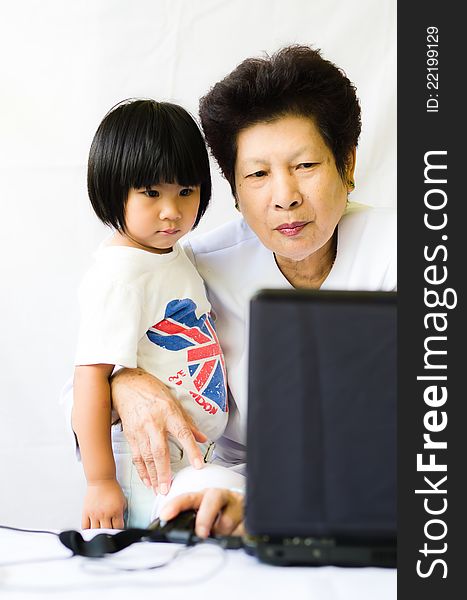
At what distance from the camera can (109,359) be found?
117 centimetres

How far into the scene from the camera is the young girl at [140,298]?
1.18 metres

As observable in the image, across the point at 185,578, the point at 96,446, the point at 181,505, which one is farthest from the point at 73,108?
the point at 185,578

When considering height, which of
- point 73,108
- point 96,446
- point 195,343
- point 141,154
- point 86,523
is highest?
point 73,108

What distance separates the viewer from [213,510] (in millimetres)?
814

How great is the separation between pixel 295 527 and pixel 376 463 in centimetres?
8

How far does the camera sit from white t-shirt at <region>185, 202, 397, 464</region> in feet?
4.44

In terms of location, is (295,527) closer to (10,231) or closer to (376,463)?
(376,463)

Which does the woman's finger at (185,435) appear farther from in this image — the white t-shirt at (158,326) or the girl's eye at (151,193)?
the girl's eye at (151,193)

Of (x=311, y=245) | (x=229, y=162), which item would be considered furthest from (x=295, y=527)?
(x=229, y=162)

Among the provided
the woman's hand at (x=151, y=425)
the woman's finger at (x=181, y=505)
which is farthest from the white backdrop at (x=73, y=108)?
the woman's finger at (x=181, y=505)

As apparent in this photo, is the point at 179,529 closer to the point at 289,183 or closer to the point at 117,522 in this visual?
the point at 117,522

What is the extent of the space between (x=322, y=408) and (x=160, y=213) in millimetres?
626

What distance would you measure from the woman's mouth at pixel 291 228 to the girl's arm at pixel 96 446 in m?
0.32

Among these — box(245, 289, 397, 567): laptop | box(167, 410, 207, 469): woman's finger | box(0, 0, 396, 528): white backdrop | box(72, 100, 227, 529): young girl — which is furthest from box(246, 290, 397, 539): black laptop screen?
box(0, 0, 396, 528): white backdrop
